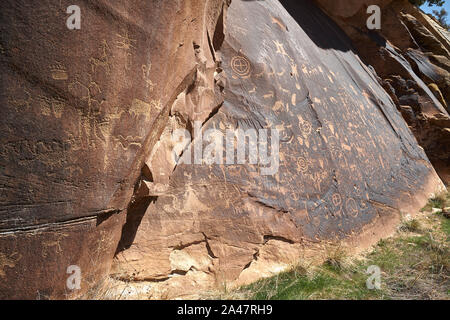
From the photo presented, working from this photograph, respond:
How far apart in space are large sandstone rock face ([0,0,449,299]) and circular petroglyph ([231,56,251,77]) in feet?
0.07

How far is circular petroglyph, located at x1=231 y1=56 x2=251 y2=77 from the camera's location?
114 inches

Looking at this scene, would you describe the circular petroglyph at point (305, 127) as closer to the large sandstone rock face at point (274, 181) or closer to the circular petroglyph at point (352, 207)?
the large sandstone rock face at point (274, 181)

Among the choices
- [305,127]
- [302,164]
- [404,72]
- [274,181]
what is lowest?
[274,181]

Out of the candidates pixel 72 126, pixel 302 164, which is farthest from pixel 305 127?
pixel 72 126

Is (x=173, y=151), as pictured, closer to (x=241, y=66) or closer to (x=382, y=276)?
(x=241, y=66)

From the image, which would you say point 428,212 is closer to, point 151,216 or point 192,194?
point 192,194

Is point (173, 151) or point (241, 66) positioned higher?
point (241, 66)

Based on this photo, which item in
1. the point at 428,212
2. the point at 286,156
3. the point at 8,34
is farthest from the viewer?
the point at 428,212

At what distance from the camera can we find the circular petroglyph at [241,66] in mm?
2895

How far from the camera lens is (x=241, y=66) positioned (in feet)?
9.60

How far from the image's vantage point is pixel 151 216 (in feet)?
7.20

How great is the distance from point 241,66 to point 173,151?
1.24 metres
